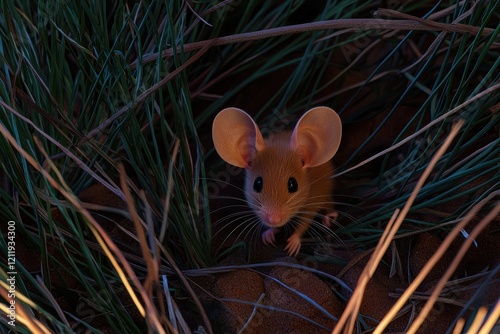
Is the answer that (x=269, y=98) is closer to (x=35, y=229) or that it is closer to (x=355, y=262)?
(x=355, y=262)

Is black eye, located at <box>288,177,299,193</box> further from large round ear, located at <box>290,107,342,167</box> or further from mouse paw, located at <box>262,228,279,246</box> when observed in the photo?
mouse paw, located at <box>262,228,279,246</box>

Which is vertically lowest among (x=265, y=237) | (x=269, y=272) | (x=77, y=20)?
(x=265, y=237)

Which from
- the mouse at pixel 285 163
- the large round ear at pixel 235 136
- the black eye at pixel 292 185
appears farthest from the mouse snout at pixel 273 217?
the large round ear at pixel 235 136

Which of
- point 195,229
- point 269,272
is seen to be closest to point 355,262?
point 269,272

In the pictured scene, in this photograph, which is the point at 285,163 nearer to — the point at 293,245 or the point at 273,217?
the point at 273,217

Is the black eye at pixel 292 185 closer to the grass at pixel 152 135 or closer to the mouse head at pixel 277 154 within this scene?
the mouse head at pixel 277 154

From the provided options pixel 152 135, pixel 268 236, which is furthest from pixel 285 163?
pixel 152 135
